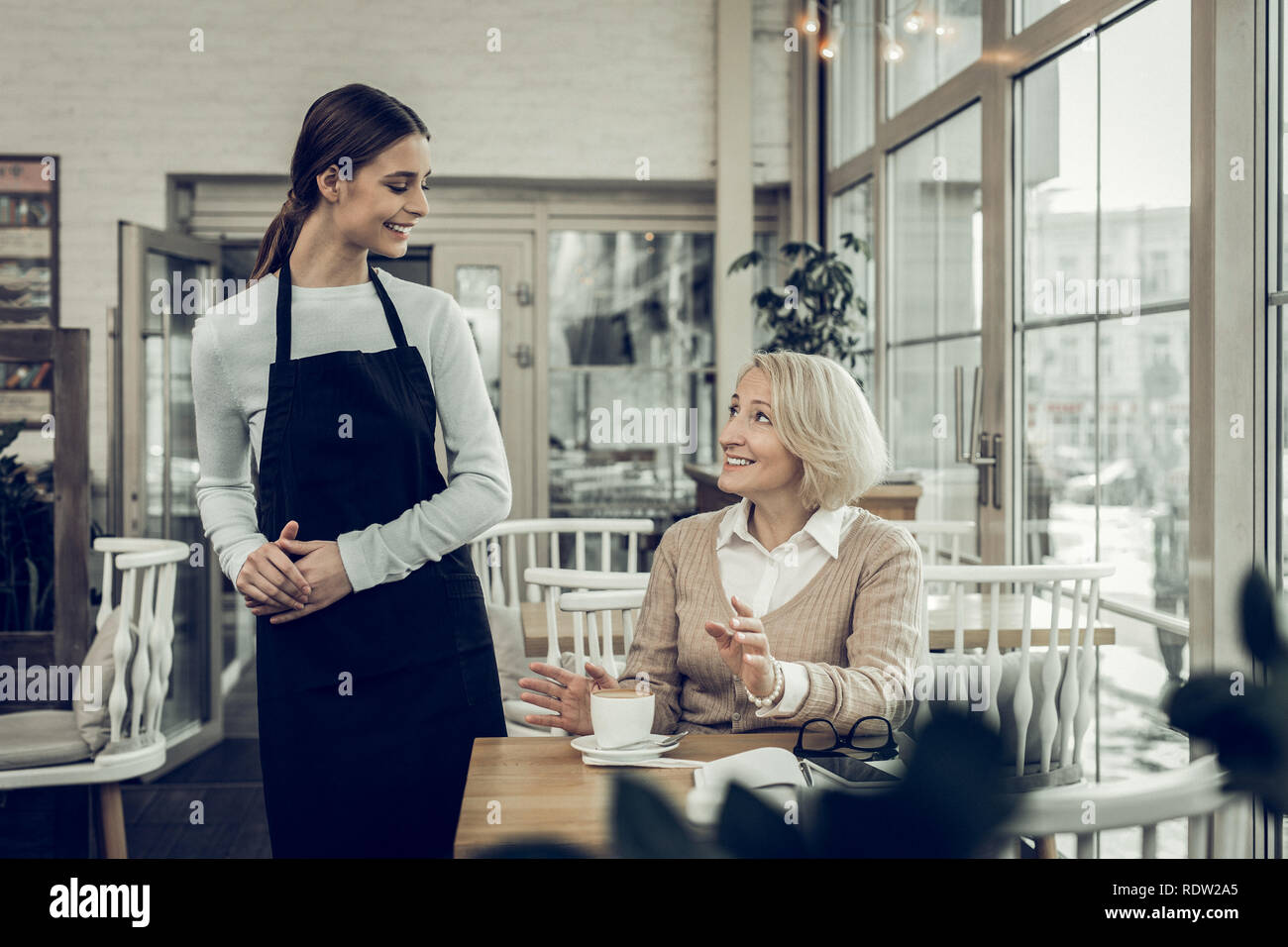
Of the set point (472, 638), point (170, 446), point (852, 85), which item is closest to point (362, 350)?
point (472, 638)

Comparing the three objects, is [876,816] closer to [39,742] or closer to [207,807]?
[39,742]

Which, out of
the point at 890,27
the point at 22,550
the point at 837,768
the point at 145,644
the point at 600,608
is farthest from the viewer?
the point at 890,27

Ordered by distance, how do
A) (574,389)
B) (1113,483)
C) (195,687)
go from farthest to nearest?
(574,389) → (195,687) → (1113,483)

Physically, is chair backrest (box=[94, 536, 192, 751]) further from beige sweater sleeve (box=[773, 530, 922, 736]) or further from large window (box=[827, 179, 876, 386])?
large window (box=[827, 179, 876, 386])

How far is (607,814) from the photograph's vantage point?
28cm

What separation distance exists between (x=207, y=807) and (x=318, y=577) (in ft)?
8.63

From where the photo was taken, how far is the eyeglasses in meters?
1.05

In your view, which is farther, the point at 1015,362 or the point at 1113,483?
the point at 1015,362

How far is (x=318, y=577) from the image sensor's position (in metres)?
1.22

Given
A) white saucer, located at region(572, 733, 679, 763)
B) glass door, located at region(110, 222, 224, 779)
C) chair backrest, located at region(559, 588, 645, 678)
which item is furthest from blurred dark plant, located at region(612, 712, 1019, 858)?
glass door, located at region(110, 222, 224, 779)

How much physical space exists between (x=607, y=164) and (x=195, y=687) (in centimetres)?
263

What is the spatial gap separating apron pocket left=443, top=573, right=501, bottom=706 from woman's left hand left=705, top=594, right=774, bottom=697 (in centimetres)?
20
